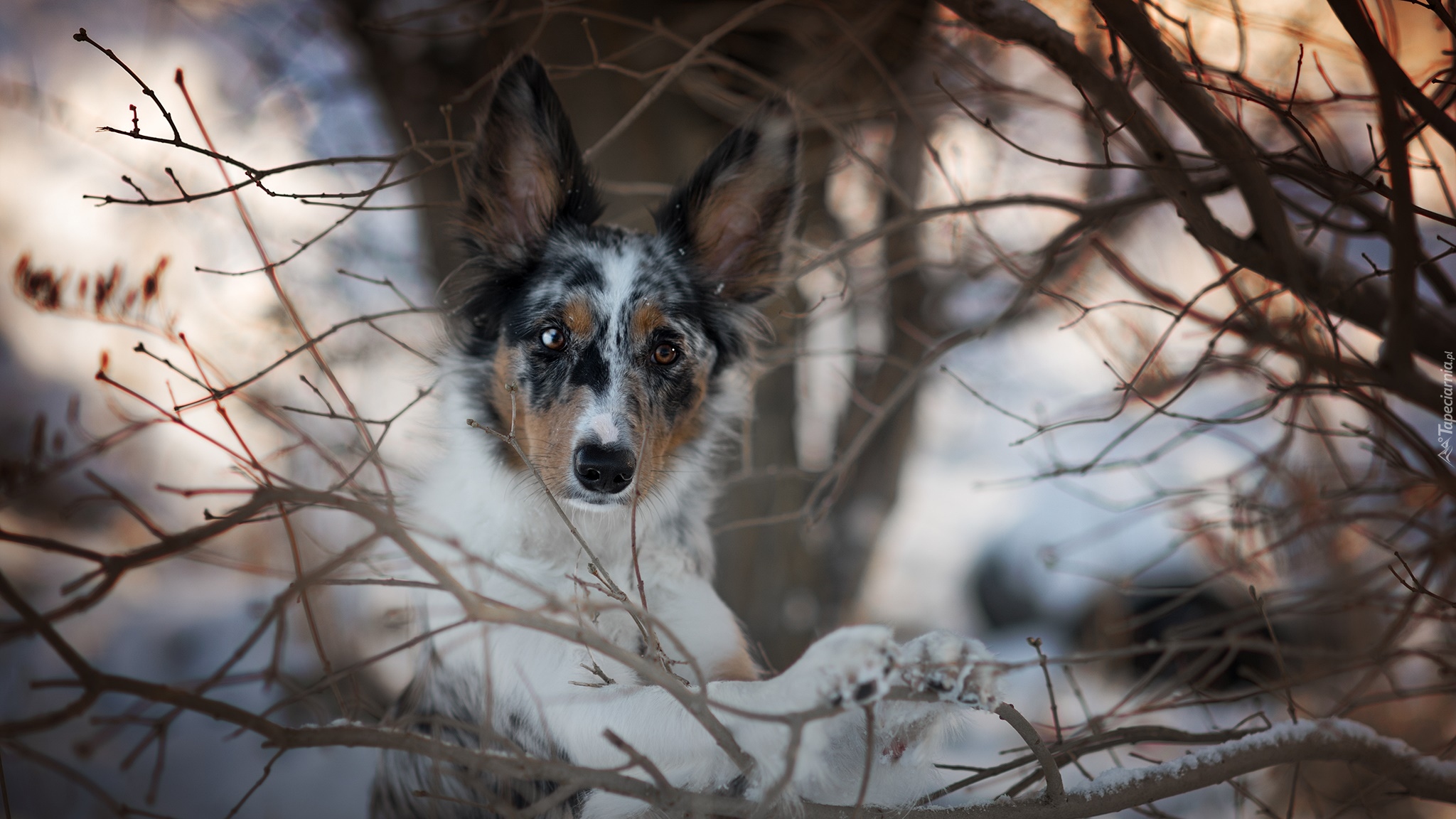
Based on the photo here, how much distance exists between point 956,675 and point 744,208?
199cm

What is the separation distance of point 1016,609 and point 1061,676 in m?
1.26

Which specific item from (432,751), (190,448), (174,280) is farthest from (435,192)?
(432,751)

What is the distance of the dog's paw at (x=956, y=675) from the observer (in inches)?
71.7

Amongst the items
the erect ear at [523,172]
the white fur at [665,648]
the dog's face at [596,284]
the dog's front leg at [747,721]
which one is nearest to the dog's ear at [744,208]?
the dog's face at [596,284]

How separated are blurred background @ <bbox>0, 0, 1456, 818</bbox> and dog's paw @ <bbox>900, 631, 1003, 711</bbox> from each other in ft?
1.34

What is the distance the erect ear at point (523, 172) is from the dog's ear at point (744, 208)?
0.39 metres

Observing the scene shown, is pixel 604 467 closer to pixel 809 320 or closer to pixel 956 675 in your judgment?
pixel 956 675

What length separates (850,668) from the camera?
178cm

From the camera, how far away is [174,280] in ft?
16.9

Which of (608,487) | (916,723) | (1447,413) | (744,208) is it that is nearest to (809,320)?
(744,208)

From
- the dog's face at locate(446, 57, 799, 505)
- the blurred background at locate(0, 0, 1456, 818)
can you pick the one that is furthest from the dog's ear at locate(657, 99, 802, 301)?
the blurred background at locate(0, 0, 1456, 818)

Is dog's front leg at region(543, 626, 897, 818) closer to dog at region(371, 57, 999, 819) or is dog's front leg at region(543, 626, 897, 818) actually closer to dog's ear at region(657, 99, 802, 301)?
dog at region(371, 57, 999, 819)

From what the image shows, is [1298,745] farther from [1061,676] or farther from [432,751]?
[1061,676]

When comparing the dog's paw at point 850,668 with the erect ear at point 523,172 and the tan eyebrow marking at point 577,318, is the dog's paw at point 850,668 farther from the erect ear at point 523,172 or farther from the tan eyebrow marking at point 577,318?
the erect ear at point 523,172
